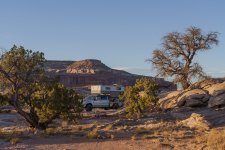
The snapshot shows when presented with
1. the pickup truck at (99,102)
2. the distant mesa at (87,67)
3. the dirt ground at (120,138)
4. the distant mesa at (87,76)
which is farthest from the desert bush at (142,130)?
the distant mesa at (87,67)

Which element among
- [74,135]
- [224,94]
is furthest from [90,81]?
[74,135]

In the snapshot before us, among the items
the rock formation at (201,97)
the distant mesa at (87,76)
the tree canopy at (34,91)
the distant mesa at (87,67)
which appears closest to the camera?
the tree canopy at (34,91)

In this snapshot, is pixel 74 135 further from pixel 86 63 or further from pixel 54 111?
pixel 86 63

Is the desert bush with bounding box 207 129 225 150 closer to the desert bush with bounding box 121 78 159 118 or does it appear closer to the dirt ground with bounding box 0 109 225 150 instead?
the dirt ground with bounding box 0 109 225 150

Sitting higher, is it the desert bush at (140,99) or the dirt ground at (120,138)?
the desert bush at (140,99)

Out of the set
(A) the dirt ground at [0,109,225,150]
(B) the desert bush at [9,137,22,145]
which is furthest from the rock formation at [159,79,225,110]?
(B) the desert bush at [9,137,22,145]

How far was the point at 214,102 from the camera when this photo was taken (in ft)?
111

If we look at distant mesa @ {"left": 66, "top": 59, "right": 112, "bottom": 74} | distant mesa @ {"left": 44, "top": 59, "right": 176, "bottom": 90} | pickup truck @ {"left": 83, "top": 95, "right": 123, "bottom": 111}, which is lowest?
pickup truck @ {"left": 83, "top": 95, "right": 123, "bottom": 111}

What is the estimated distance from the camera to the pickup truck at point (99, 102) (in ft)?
163

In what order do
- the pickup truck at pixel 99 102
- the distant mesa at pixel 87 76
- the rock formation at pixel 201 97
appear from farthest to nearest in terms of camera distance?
the distant mesa at pixel 87 76 → the pickup truck at pixel 99 102 → the rock formation at pixel 201 97

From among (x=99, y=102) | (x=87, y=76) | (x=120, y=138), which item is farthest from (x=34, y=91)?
(x=87, y=76)

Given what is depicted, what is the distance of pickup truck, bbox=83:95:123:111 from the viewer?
4953 centimetres

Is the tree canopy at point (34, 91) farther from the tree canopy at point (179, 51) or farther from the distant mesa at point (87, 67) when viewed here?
the distant mesa at point (87, 67)

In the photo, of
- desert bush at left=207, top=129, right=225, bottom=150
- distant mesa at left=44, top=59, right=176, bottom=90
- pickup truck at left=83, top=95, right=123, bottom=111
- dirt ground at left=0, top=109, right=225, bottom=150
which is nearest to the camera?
desert bush at left=207, top=129, right=225, bottom=150
